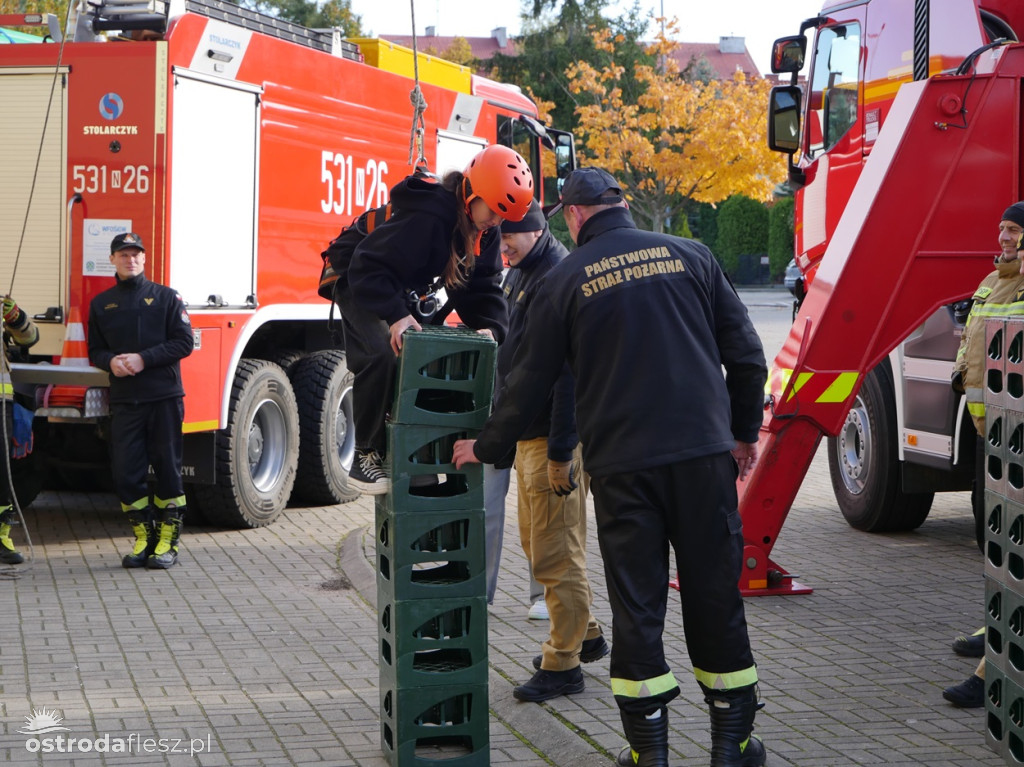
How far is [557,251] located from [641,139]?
23821mm

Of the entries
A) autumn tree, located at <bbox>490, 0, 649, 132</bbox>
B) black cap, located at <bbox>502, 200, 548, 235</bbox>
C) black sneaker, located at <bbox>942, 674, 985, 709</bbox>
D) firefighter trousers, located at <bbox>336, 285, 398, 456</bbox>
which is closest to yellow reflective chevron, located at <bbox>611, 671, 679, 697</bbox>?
firefighter trousers, located at <bbox>336, 285, 398, 456</bbox>

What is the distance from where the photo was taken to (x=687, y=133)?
3002 centimetres

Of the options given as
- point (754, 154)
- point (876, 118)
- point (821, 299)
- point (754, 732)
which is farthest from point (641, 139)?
point (754, 732)

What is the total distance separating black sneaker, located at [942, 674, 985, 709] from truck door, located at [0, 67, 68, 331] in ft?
19.5

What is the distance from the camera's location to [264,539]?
366 inches

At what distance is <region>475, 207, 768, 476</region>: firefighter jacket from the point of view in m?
4.43

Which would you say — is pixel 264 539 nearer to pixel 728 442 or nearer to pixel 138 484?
pixel 138 484

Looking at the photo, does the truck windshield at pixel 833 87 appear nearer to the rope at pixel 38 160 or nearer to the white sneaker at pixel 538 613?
the white sneaker at pixel 538 613

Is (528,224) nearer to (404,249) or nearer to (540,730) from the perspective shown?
(404,249)

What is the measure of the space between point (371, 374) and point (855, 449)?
564 cm

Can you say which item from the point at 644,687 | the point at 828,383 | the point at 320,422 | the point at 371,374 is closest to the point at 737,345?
the point at 644,687

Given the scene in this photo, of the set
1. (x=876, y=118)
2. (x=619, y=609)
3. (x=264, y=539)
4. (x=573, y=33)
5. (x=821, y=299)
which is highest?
(x=573, y=33)

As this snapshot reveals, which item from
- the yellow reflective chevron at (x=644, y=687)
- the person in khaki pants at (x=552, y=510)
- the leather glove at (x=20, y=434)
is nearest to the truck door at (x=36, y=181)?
the leather glove at (x=20, y=434)

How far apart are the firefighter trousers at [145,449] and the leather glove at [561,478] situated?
3.83 m
